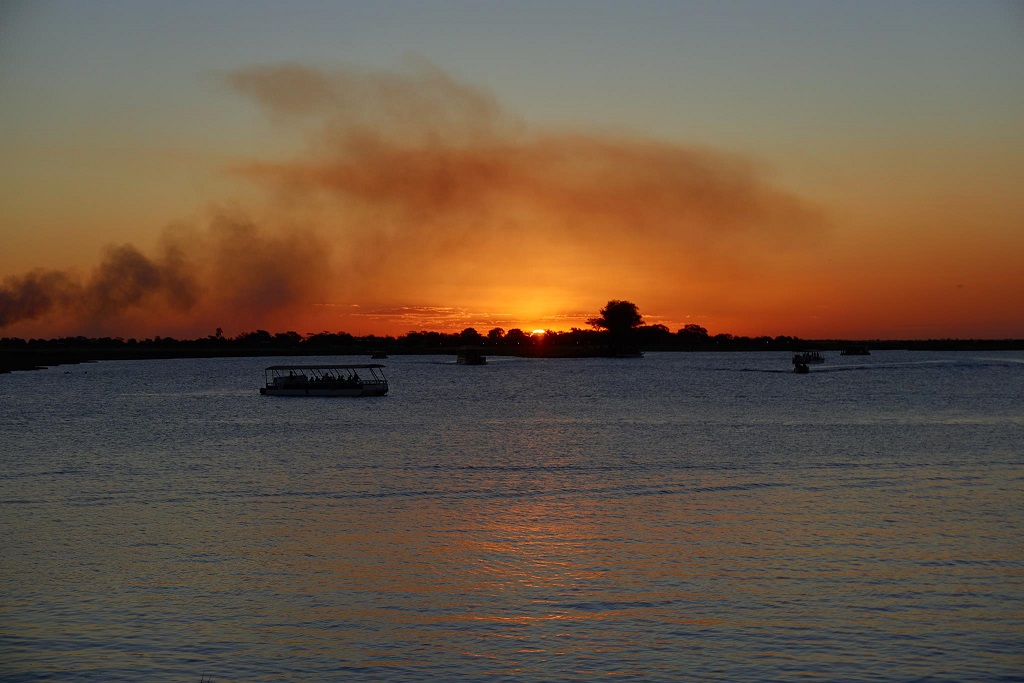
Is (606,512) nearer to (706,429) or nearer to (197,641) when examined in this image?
(197,641)

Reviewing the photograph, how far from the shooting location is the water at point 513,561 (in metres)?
22.2

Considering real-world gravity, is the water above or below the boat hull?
below

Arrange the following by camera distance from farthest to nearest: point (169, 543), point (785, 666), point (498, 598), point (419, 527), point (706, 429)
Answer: point (706, 429)
point (419, 527)
point (169, 543)
point (498, 598)
point (785, 666)

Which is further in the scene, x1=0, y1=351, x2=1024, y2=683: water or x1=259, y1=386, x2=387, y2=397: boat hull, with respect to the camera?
x1=259, y1=386, x2=387, y2=397: boat hull

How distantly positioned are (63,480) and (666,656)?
140 feet

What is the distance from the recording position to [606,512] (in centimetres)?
4194

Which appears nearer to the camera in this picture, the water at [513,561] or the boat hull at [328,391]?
the water at [513,561]

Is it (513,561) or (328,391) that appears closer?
(513,561)

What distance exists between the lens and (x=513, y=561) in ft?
105

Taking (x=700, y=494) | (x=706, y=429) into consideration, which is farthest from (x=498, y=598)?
(x=706, y=429)

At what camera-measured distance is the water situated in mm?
22188

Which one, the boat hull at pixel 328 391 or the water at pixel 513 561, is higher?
the boat hull at pixel 328 391

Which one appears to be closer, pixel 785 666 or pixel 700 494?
pixel 785 666

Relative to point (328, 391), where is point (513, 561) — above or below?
below
